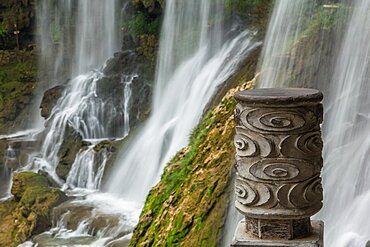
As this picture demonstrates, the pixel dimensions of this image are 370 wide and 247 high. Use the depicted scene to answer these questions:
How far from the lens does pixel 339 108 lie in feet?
25.1

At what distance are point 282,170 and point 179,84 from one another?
10.6 metres

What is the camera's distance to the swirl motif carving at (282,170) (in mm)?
3256

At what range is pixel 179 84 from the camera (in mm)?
13766

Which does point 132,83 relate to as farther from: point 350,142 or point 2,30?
point 350,142

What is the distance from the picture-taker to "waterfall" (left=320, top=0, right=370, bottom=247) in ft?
20.3

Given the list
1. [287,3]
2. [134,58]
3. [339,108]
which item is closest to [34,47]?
[134,58]

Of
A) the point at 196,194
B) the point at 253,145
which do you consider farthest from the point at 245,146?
the point at 196,194

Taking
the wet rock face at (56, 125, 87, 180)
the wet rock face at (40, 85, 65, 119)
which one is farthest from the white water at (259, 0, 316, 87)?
the wet rock face at (40, 85, 65, 119)

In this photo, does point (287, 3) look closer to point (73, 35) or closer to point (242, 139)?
point (242, 139)

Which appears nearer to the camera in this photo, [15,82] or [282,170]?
[282,170]

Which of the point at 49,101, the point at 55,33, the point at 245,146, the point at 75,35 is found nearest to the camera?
the point at 245,146

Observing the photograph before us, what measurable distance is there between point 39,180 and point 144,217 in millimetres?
5242

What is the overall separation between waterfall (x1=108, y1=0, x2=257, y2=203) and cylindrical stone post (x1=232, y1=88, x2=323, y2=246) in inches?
320

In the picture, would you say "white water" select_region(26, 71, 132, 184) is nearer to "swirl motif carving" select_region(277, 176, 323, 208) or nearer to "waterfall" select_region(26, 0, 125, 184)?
"waterfall" select_region(26, 0, 125, 184)
